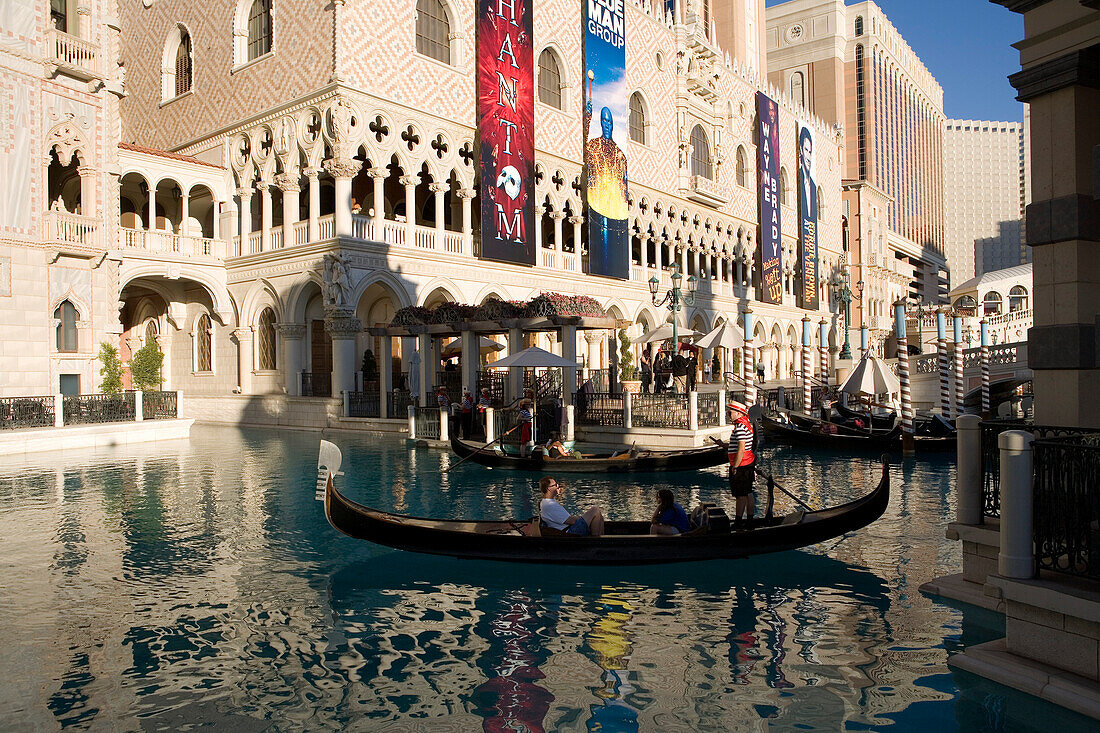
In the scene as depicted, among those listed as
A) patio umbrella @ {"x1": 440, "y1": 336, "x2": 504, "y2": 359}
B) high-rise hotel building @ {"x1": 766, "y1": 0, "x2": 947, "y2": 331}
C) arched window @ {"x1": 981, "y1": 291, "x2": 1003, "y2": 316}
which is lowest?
Result: patio umbrella @ {"x1": 440, "y1": 336, "x2": 504, "y2": 359}

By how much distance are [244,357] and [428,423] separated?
7.90 metres

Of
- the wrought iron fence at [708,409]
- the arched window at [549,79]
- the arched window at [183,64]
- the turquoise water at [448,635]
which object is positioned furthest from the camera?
the arched window at [549,79]

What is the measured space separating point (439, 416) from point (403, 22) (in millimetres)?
10616

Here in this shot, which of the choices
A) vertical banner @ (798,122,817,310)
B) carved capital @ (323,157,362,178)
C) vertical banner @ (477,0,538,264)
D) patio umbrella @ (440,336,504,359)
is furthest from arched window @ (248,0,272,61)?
vertical banner @ (798,122,817,310)

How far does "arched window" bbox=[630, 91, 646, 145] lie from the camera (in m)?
29.5

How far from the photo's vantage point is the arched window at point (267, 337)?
2259 cm

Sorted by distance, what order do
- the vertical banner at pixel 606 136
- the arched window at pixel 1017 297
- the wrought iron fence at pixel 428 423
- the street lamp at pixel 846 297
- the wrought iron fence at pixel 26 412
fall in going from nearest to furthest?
1. the wrought iron fence at pixel 26 412
2. the wrought iron fence at pixel 428 423
3. the vertical banner at pixel 606 136
4. the street lamp at pixel 846 297
5. the arched window at pixel 1017 297

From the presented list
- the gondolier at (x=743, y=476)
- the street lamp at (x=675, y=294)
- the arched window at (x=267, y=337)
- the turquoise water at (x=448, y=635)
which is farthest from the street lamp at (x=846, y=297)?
the gondolier at (x=743, y=476)

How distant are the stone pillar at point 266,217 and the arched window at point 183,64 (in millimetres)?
5718

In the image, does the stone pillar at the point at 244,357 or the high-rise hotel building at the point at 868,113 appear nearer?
the stone pillar at the point at 244,357

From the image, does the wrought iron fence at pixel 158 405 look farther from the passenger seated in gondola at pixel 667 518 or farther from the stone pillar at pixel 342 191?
the passenger seated in gondola at pixel 667 518

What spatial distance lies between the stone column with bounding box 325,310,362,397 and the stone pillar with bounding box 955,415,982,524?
15.9m

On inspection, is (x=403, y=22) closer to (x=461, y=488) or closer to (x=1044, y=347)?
(x=461, y=488)

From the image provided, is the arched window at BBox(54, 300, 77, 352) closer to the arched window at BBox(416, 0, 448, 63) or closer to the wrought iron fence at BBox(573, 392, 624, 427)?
the arched window at BBox(416, 0, 448, 63)
